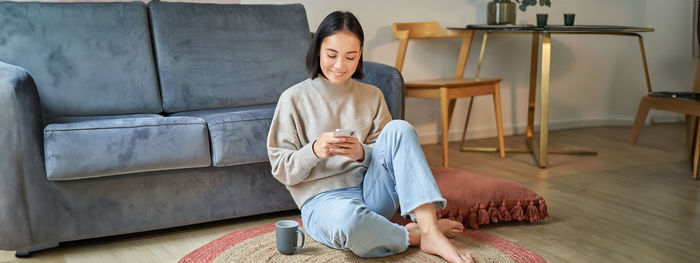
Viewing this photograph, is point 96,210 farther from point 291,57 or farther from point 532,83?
point 532,83

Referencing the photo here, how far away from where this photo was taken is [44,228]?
185cm

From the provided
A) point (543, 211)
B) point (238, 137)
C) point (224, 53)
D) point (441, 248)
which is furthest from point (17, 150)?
point (543, 211)

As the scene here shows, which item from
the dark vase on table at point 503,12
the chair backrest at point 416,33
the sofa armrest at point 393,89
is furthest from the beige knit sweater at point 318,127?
the dark vase on table at point 503,12

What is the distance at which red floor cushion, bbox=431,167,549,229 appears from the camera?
2105mm

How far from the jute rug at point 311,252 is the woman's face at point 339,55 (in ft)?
1.57

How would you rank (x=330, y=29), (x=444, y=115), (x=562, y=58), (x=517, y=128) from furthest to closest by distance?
(x=562, y=58) < (x=517, y=128) < (x=444, y=115) < (x=330, y=29)

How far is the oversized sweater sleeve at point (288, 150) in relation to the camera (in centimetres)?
169

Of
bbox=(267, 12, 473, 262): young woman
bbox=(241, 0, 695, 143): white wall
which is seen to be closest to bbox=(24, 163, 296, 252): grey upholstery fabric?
bbox=(267, 12, 473, 262): young woman

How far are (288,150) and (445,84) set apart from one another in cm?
140

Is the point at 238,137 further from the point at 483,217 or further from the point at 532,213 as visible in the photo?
the point at 532,213

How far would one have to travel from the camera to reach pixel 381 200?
1760 millimetres

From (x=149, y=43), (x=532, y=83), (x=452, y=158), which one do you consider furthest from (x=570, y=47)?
(x=149, y=43)

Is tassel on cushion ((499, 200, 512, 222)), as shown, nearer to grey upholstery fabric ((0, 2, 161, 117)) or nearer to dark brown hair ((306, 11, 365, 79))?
dark brown hair ((306, 11, 365, 79))

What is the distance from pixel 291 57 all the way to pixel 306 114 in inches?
34.9
